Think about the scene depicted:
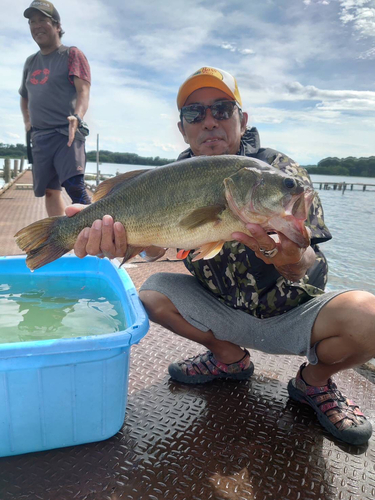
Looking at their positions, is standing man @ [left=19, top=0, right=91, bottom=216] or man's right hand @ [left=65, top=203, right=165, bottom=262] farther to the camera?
standing man @ [left=19, top=0, right=91, bottom=216]

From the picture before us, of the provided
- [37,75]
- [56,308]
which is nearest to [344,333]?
[56,308]

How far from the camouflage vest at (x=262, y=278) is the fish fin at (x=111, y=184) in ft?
2.51

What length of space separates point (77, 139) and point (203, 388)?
152 inches

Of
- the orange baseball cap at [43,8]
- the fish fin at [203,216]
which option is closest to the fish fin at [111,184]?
the fish fin at [203,216]

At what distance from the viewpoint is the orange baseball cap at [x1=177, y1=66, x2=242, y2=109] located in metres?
2.89

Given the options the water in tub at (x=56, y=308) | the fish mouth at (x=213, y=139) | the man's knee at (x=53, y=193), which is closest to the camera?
the fish mouth at (x=213, y=139)

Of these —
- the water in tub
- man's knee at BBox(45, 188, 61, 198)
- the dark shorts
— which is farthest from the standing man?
the water in tub

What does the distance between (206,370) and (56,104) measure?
418 cm

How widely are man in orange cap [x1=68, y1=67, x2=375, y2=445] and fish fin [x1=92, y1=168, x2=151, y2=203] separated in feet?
0.65

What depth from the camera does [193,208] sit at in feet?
7.27

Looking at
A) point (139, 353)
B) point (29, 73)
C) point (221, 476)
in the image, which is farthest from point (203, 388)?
point (29, 73)

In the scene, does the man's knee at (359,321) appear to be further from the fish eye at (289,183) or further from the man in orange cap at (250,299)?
the fish eye at (289,183)

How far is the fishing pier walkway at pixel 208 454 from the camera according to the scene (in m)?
1.85

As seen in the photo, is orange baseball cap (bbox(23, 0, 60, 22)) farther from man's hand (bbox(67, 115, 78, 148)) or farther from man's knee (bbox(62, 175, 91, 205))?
man's knee (bbox(62, 175, 91, 205))
